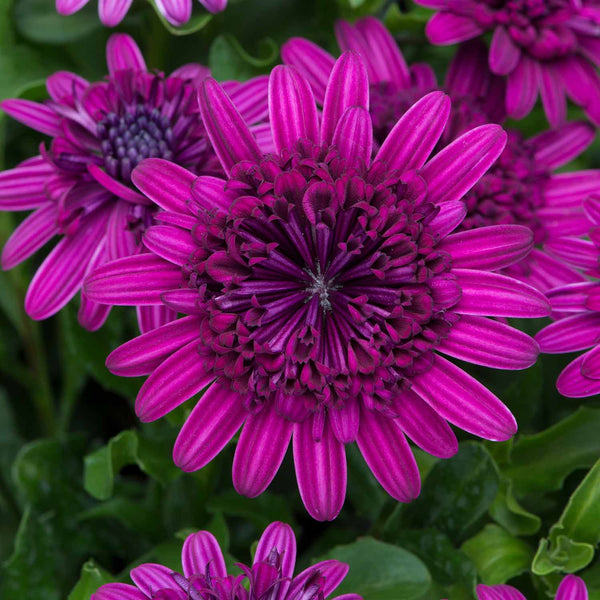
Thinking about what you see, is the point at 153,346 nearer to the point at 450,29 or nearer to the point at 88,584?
the point at 88,584

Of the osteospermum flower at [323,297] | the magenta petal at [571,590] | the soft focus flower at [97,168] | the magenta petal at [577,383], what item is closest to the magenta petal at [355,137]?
the osteospermum flower at [323,297]

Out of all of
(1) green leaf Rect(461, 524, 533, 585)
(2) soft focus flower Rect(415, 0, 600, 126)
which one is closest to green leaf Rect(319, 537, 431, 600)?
(1) green leaf Rect(461, 524, 533, 585)

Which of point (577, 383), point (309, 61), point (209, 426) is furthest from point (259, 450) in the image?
point (309, 61)

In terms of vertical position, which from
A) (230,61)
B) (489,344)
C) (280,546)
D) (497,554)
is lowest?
(497,554)

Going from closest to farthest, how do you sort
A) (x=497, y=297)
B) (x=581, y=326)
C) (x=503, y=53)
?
1. (x=497, y=297)
2. (x=581, y=326)
3. (x=503, y=53)

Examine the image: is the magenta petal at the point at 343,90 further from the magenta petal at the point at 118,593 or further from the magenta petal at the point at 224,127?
the magenta petal at the point at 118,593
